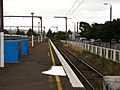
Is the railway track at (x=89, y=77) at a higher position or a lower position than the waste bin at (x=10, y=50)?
lower

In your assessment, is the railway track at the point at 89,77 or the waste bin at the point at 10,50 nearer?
the railway track at the point at 89,77

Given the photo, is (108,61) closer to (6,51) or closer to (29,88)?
(6,51)

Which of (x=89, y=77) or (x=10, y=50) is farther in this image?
(x=10, y=50)

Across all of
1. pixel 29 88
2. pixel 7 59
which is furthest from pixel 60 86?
pixel 7 59

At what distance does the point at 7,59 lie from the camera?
19125 millimetres

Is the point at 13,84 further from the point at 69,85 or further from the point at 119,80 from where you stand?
the point at 119,80

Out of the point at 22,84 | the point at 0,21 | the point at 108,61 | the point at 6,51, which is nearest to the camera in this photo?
the point at 22,84

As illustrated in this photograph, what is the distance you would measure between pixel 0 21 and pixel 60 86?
310 inches

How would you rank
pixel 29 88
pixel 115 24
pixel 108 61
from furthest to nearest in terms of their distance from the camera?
pixel 115 24
pixel 108 61
pixel 29 88

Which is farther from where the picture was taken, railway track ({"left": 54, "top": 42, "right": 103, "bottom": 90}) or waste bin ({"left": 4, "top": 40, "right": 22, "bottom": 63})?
waste bin ({"left": 4, "top": 40, "right": 22, "bottom": 63})

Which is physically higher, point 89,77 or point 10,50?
point 10,50

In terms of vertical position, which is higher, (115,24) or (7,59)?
(115,24)

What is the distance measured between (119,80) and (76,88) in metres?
4.10

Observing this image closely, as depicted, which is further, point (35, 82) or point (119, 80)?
point (35, 82)
